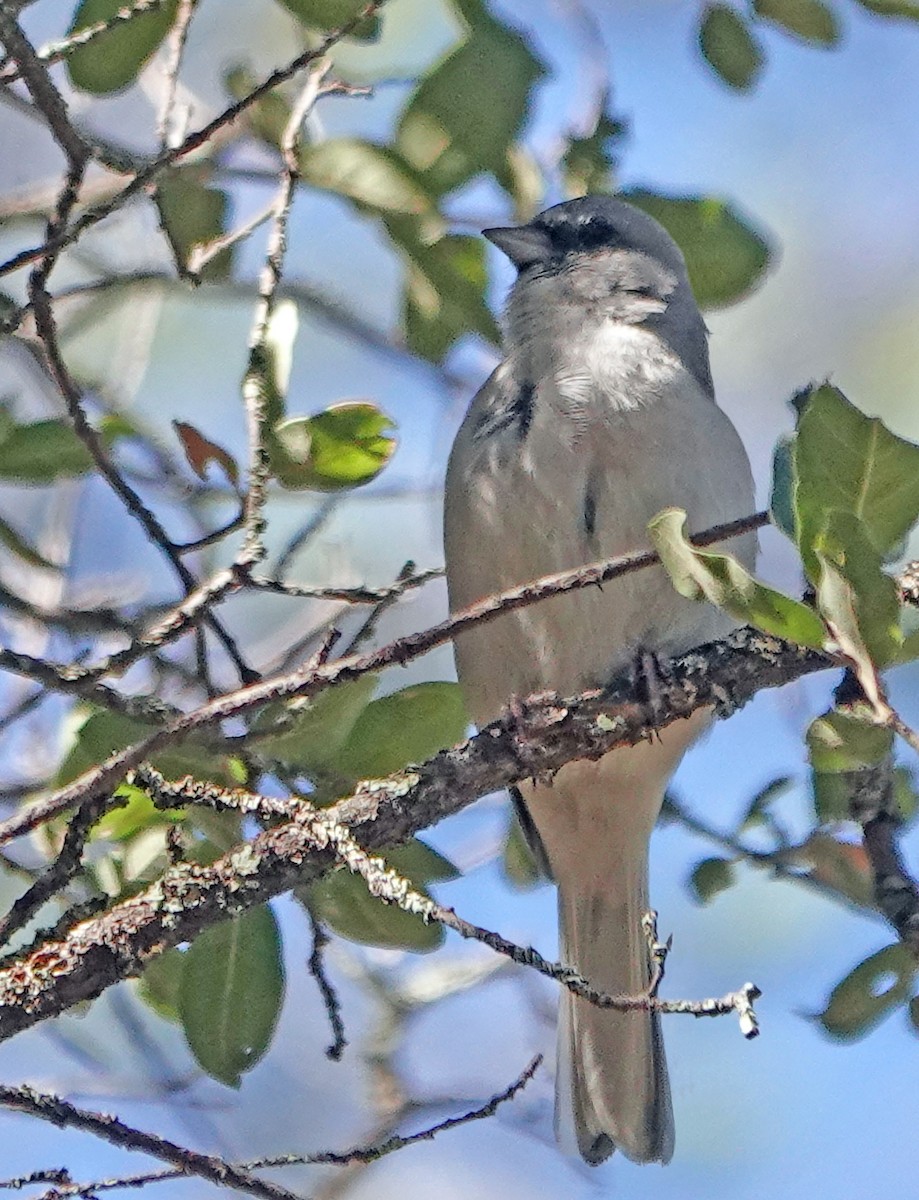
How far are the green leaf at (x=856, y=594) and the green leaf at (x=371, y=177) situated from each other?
3.98ft

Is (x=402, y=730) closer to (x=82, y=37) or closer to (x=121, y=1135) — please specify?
(x=121, y=1135)

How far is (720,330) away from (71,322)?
330 centimetres

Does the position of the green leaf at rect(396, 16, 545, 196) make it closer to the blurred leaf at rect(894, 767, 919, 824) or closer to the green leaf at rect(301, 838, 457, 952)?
the green leaf at rect(301, 838, 457, 952)

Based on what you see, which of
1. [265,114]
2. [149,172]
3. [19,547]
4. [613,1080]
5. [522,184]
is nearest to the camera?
[149,172]

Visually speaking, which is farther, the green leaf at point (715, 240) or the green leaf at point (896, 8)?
the green leaf at point (715, 240)

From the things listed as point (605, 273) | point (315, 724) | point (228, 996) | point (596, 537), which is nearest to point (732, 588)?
point (315, 724)

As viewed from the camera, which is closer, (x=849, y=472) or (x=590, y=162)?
Answer: (x=849, y=472)

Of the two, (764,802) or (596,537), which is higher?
(596,537)

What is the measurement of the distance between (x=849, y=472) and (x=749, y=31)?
1.37m

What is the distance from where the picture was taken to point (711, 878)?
2.94 m

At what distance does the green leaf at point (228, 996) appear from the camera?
2375 millimetres

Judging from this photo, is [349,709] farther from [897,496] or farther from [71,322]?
[71,322]

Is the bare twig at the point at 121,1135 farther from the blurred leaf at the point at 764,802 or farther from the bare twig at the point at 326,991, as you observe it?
the blurred leaf at the point at 764,802

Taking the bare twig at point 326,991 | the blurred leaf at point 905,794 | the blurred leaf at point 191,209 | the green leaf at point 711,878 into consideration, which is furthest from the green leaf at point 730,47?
the bare twig at point 326,991
